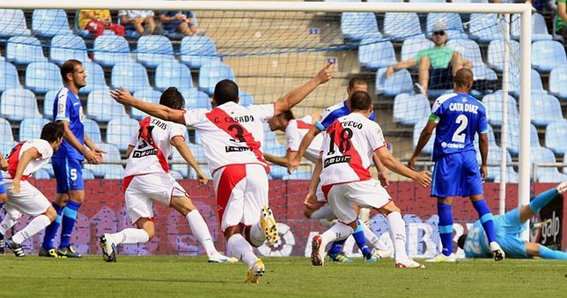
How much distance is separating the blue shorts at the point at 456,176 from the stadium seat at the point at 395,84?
5.45 m

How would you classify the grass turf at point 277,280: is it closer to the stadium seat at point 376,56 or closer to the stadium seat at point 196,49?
the stadium seat at point 196,49

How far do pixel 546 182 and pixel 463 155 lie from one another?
4.27m

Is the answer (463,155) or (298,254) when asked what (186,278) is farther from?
(298,254)

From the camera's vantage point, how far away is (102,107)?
1842 cm

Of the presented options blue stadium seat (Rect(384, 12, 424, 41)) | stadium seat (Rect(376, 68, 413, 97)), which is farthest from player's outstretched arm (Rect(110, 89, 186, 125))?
stadium seat (Rect(376, 68, 413, 97))

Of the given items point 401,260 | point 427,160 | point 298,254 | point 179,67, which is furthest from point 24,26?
point 401,260

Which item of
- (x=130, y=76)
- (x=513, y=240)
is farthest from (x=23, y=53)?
(x=513, y=240)

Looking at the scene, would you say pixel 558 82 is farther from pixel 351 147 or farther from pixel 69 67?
pixel 69 67

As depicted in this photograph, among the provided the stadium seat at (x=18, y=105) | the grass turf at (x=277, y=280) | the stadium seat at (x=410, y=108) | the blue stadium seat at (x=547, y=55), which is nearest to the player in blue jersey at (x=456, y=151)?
the grass turf at (x=277, y=280)

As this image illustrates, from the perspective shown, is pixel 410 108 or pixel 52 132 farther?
pixel 410 108

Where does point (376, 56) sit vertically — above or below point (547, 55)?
below

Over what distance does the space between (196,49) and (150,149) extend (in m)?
5.75

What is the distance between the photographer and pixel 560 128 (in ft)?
65.1

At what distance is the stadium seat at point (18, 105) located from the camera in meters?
17.9
